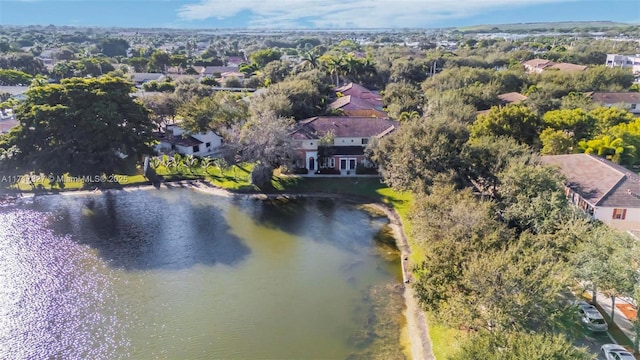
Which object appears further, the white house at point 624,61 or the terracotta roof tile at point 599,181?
the white house at point 624,61

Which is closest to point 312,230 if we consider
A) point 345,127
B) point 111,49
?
point 345,127

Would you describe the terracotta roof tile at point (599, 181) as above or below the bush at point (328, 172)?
above

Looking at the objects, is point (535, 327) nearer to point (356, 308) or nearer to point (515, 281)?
point (515, 281)

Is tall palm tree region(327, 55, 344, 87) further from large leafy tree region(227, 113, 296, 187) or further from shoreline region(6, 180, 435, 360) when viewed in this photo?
shoreline region(6, 180, 435, 360)

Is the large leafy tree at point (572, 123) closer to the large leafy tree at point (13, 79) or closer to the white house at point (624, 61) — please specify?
the white house at point (624, 61)

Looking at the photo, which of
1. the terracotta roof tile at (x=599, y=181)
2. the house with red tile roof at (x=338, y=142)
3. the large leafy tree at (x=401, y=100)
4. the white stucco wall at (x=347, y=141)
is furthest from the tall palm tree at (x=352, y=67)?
the terracotta roof tile at (x=599, y=181)

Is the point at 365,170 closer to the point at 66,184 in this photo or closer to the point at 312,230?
the point at 312,230
